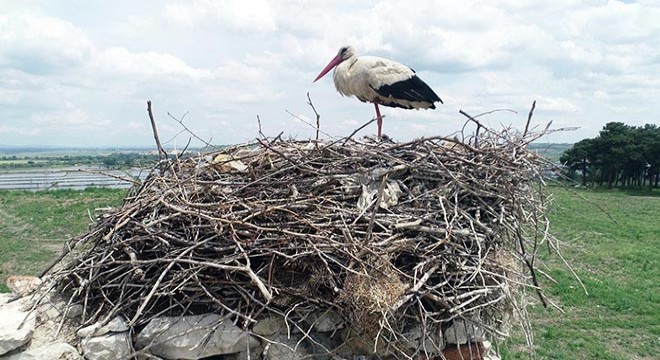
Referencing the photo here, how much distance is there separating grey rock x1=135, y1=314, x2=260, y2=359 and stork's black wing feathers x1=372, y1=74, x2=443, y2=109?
10.3ft

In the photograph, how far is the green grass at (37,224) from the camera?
411 inches

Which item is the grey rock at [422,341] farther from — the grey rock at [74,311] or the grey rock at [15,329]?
the grey rock at [15,329]

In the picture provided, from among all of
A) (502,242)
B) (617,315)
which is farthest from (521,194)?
(617,315)

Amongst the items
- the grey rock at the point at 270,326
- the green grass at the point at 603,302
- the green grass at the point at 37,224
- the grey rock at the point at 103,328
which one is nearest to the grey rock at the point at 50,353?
the grey rock at the point at 103,328

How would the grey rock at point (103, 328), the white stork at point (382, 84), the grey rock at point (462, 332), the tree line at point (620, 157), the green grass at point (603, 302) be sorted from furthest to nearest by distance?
1. the tree line at point (620, 157)
2. the green grass at point (603, 302)
3. the white stork at point (382, 84)
4. the grey rock at point (462, 332)
5. the grey rock at point (103, 328)

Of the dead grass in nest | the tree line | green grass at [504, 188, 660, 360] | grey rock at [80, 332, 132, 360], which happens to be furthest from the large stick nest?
the tree line

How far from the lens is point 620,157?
34.0 metres

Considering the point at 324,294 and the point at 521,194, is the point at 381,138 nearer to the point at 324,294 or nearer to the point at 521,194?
the point at 521,194

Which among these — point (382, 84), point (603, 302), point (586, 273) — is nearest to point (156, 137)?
point (382, 84)

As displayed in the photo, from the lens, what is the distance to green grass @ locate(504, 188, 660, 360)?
22.7 feet

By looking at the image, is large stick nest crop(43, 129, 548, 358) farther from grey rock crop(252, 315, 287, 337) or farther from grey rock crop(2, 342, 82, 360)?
grey rock crop(2, 342, 82, 360)

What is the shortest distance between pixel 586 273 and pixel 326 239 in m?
9.56

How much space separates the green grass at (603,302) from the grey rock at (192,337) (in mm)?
2314

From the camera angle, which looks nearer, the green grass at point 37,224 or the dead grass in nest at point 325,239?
the dead grass in nest at point 325,239
